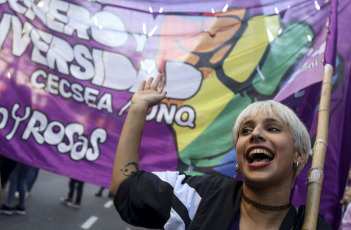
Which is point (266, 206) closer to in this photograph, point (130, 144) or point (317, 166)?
point (317, 166)

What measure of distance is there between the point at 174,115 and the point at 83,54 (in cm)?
85

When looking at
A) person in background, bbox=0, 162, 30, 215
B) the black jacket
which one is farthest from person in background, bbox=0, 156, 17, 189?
the black jacket

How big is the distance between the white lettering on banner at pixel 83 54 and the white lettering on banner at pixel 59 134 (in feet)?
0.68

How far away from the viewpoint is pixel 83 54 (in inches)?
126

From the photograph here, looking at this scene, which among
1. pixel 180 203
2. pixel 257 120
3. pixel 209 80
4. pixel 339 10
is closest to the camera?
pixel 180 203

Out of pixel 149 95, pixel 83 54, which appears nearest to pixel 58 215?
pixel 83 54

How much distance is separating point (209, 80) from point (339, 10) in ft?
3.30

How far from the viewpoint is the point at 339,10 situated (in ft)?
9.47

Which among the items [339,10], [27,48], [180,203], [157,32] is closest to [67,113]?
[27,48]

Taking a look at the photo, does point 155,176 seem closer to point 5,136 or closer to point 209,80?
point 209,80

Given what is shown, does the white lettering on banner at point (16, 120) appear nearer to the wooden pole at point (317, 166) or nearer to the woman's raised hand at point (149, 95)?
the woman's raised hand at point (149, 95)

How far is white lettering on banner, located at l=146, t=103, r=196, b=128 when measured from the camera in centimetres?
300

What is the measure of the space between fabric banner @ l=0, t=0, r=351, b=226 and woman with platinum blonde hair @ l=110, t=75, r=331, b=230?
1120mm

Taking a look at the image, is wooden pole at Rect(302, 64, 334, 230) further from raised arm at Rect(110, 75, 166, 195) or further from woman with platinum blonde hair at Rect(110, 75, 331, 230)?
raised arm at Rect(110, 75, 166, 195)
